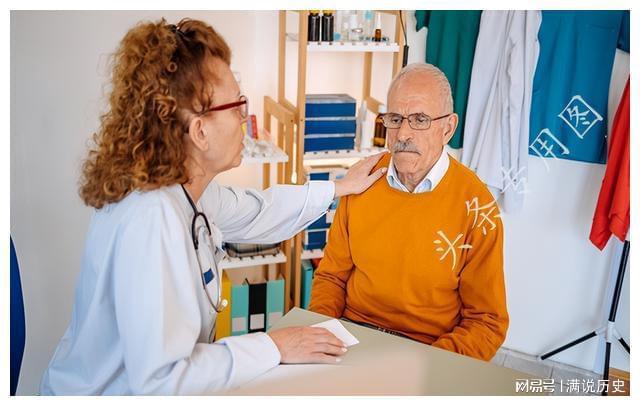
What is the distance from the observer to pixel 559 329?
9.48 ft

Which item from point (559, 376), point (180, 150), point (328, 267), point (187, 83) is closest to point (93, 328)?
point (180, 150)

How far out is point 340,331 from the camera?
1.37 metres

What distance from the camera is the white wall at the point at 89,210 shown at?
2.40 m

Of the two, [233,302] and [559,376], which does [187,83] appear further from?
[559,376]

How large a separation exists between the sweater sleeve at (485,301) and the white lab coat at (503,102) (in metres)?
1.09

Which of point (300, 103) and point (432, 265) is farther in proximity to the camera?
point (300, 103)

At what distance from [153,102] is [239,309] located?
1693 millimetres

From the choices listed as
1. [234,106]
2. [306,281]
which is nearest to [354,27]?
[306,281]

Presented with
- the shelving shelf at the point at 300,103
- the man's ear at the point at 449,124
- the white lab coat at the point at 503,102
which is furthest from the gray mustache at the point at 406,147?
the white lab coat at the point at 503,102

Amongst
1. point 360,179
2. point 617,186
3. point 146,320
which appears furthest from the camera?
point 617,186

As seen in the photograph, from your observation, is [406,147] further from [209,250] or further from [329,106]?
[329,106]

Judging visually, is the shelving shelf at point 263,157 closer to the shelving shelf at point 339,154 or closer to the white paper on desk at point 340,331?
the shelving shelf at point 339,154

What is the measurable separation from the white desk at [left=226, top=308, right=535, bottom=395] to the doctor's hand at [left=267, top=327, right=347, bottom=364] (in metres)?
0.01

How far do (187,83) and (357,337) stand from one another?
0.67 m
